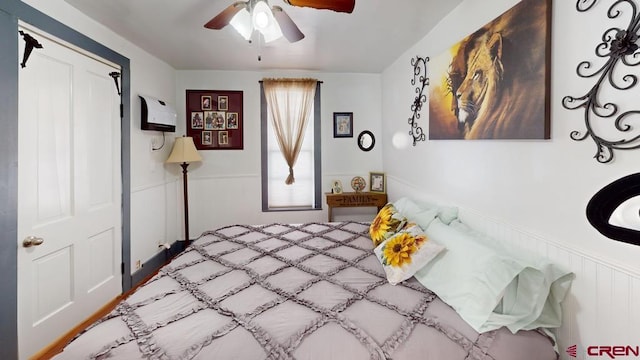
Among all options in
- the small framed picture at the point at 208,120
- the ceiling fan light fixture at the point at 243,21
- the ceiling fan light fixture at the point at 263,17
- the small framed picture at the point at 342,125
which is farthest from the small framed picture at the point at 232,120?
the ceiling fan light fixture at the point at 263,17

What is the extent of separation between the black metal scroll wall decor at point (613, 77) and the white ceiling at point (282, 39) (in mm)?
1232

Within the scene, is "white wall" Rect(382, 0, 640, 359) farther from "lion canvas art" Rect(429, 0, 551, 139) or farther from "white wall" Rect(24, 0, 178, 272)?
"white wall" Rect(24, 0, 178, 272)

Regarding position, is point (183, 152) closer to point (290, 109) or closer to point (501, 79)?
point (290, 109)

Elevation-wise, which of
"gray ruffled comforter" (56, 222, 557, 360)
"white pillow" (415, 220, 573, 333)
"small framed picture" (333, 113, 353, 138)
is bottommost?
"gray ruffled comforter" (56, 222, 557, 360)

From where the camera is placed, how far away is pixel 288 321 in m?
1.28

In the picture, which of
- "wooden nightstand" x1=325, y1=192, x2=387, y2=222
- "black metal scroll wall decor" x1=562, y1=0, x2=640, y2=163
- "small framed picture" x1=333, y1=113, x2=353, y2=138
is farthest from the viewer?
"small framed picture" x1=333, y1=113, x2=353, y2=138

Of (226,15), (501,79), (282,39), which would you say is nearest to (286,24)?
(226,15)

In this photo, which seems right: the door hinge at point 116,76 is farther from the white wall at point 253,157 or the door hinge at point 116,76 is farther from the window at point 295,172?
the window at point 295,172

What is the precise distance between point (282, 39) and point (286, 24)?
97cm

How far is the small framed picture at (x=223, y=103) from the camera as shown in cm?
393

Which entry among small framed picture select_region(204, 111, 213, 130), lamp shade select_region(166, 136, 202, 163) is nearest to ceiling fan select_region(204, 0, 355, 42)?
lamp shade select_region(166, 136, 202, 163)

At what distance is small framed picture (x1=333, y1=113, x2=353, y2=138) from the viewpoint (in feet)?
13.5

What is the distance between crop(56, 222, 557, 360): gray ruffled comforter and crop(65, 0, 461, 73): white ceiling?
194cm

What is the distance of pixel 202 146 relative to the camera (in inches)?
156
